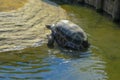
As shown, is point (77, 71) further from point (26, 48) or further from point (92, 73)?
point (26, 48)

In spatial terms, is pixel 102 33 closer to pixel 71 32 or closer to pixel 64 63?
pixel 71 32

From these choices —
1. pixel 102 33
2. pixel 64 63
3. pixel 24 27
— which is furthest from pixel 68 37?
pixel 102 33

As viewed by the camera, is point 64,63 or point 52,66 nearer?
point 52,66

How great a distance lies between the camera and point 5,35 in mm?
14336

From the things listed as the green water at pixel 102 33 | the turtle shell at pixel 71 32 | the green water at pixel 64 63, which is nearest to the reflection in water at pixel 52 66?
the green water at pixel 64 63

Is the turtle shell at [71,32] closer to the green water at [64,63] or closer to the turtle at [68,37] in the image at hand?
the turtle at [68,37]

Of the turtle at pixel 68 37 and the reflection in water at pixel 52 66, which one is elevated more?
the turtle at pixel 68 37

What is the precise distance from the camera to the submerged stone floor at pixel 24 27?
14.1 meters

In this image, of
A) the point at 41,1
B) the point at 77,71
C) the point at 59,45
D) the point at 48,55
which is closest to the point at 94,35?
the point at 59,45

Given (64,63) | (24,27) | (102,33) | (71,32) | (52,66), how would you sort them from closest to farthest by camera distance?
(52,66)
(64,63)
(71,32)
(24,27)
(102,33)

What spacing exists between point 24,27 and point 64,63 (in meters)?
3.51

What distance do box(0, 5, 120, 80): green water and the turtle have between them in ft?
0.96

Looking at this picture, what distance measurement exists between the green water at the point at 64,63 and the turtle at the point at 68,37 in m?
0.29

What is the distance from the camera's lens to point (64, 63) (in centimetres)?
→ 1256
